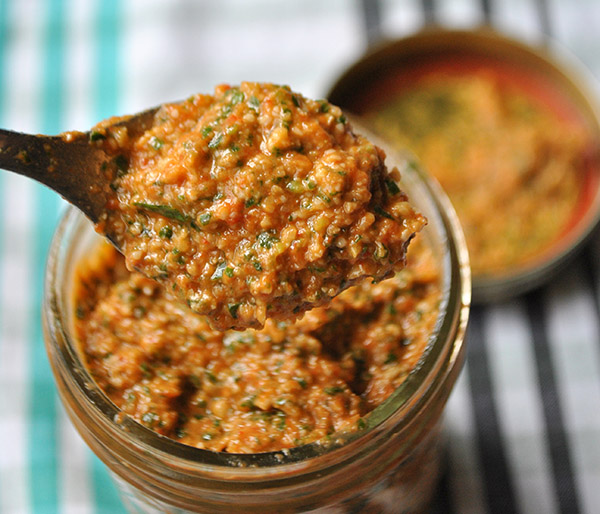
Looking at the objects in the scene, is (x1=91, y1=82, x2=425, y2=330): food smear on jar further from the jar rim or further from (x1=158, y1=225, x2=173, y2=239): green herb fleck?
the jar rim

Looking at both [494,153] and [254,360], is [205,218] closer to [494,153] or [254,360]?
[254,360]

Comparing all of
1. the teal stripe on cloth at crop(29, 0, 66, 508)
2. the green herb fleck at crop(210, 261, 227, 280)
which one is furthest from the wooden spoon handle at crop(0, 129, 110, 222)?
the teal stripe on cloth at crop(29, 0, 66, 508)

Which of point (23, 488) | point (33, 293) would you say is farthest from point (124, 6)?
point (23, 488)

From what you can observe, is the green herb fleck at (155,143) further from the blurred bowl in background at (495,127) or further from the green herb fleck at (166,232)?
the blurred bowl in background at (495,127)

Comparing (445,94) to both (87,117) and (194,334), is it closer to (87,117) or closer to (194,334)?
(87,117)

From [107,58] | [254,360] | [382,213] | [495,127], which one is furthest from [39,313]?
[495,127]
